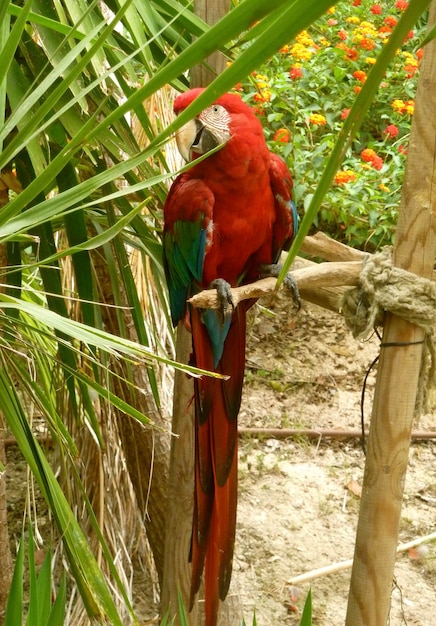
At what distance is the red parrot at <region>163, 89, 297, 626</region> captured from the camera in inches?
36.0

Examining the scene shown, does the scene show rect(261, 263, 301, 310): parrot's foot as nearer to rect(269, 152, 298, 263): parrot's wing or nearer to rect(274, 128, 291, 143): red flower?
rect(269, 152, 298, 263): parrot's wing

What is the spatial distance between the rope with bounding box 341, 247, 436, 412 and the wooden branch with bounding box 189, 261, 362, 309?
2 cm

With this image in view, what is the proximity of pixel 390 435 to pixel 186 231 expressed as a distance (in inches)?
14.3

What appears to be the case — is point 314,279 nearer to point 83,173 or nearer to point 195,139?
point 195,139

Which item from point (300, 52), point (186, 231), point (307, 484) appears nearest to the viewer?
point (186, 231)

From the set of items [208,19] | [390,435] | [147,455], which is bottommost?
[147,455]

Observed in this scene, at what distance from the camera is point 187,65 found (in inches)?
9.1

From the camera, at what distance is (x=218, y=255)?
1.01m

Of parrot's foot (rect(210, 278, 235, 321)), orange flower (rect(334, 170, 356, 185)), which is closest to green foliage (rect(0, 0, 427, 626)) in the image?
parrot's foot (rect(210, 278, 235, 321))

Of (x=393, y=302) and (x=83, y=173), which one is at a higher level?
(x=83, y=173)

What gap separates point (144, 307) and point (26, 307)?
83 centimetres

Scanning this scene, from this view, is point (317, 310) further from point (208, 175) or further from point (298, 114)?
point (208, 175)

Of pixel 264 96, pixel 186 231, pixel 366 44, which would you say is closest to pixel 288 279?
pixel 186 231

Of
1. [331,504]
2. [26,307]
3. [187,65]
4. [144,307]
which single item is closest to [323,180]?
[187,65]
